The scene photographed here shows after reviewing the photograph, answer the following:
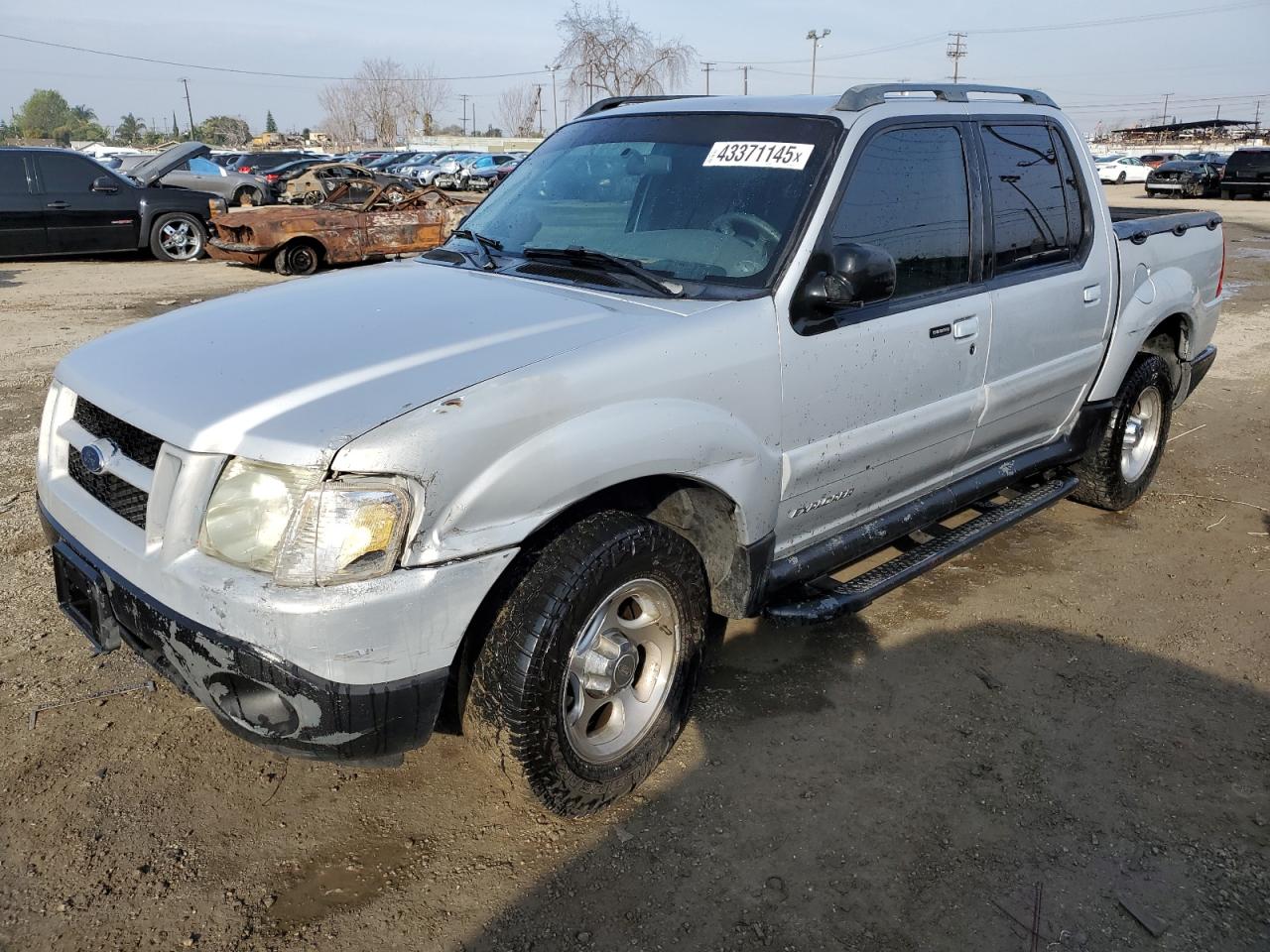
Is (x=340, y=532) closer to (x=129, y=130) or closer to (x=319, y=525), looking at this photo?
(x=319, y=525)

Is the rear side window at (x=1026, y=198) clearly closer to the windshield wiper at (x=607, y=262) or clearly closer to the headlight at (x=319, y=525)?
the windshield wiper at (x=607, y=262)

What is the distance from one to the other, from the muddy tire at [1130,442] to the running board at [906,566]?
0.33 meters

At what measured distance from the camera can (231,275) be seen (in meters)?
13.9

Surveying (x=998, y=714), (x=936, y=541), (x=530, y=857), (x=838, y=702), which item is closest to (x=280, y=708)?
(x=530, y=857)

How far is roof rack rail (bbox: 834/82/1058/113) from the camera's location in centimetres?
333

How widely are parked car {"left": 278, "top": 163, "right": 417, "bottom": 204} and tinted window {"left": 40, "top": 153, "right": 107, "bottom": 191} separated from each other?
323 cm

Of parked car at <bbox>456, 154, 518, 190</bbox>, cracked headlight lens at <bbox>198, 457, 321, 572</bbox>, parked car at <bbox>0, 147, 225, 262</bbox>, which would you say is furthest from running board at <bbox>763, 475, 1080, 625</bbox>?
parked car at <bbox>456, 154, 518, 190</bbox>

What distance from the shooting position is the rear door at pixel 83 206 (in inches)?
543

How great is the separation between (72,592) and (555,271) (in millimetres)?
1735

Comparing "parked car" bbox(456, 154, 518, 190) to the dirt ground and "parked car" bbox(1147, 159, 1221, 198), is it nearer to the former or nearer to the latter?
"parked car" bbox(1147, 159, 1221, 198)

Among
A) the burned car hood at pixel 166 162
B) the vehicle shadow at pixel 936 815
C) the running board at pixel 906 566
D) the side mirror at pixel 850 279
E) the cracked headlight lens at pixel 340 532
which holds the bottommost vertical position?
the vehicle shadow at pixel 936 815

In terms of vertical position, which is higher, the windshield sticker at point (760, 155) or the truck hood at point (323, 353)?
the windshield sticker at point (760, 155)

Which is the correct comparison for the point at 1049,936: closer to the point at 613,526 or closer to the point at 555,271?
the point at 613,526

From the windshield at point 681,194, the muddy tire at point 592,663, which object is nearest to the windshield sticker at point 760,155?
the windshield at point 681,194
